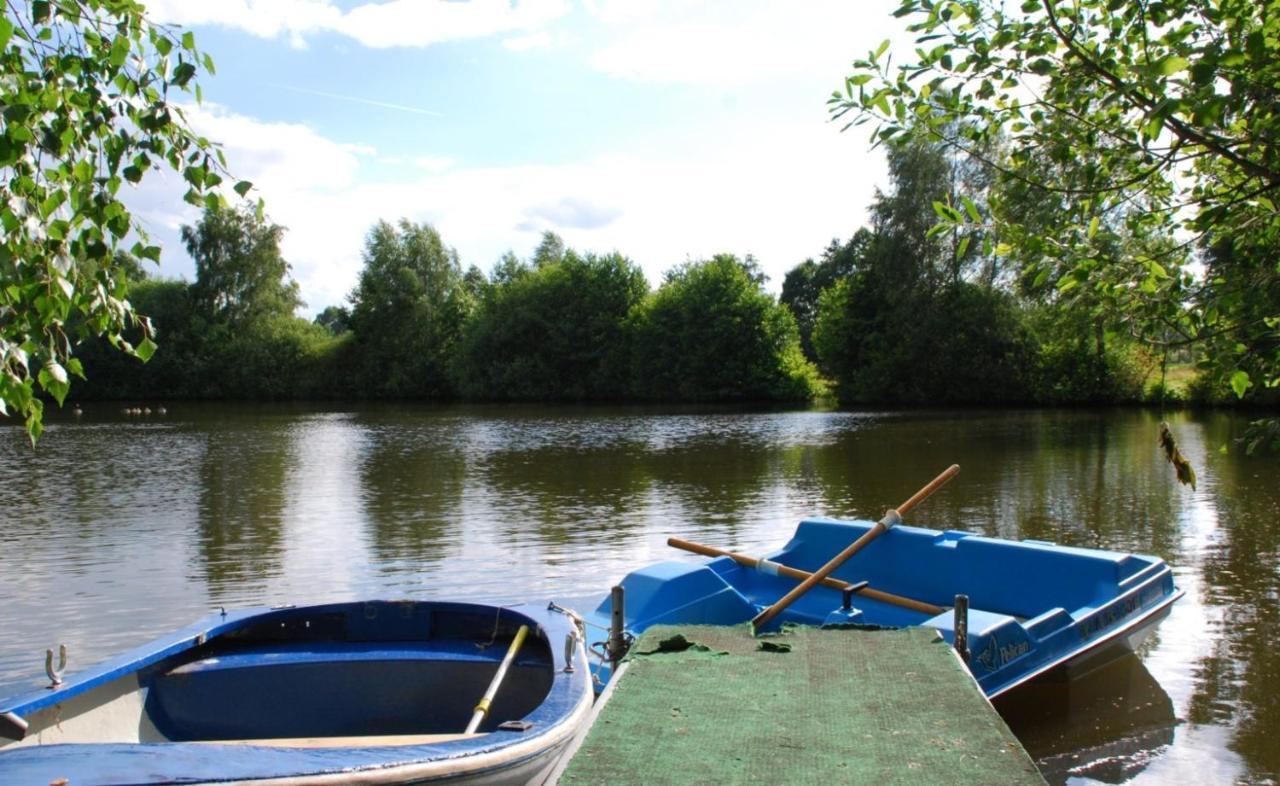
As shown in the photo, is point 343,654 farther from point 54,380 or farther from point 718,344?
point 718,344

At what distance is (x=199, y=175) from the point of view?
115 inches

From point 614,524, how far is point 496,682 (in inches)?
368

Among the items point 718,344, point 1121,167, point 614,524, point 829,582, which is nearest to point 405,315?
point 718,344

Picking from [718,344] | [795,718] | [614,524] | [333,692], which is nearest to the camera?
[795,718]

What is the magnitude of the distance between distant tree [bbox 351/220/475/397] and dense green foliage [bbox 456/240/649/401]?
123 inches

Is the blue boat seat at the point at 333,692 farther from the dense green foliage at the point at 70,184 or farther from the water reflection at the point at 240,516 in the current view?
the water reflection at the point at 240,516

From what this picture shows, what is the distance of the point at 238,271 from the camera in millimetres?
63188

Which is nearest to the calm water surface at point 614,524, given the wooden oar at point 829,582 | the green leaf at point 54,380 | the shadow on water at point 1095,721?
the shadow on water at point 1095,721

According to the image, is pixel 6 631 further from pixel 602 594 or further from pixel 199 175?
pixel 199 175

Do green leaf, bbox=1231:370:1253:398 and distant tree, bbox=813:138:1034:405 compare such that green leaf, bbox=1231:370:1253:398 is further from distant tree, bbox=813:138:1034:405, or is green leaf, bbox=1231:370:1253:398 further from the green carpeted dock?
distant tree, bbox=813:138:1034:405

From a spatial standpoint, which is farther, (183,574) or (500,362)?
(500,362)

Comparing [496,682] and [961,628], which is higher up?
[961,628]

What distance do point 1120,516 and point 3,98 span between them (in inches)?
Result: 581

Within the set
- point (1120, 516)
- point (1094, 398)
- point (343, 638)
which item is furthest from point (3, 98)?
point (1094, 398)
